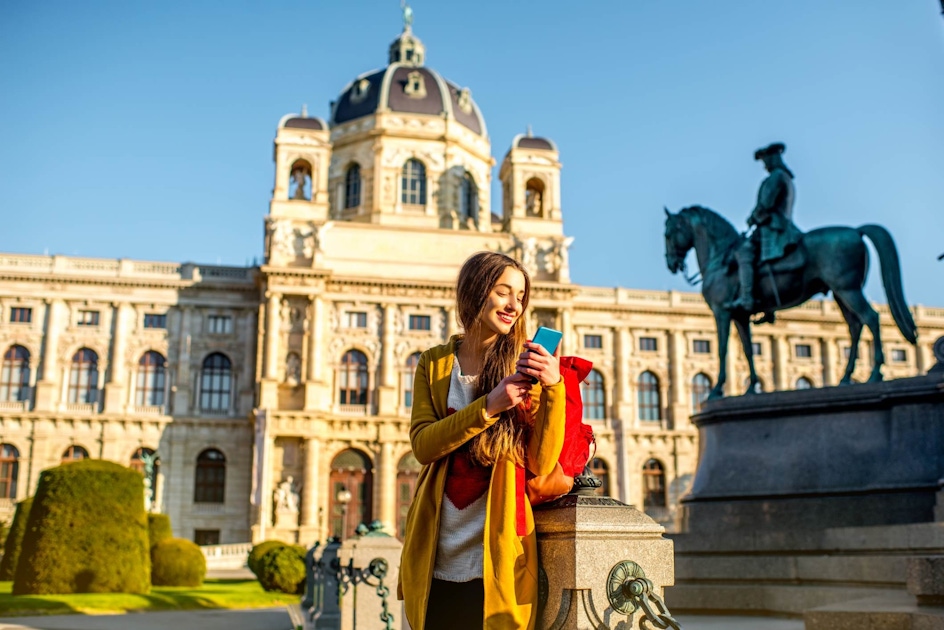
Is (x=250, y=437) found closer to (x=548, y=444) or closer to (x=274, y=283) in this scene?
(x=274, y=283)

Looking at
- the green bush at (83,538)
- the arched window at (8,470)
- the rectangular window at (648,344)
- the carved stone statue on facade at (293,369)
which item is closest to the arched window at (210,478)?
the carved stone statue on facade at (293,369)

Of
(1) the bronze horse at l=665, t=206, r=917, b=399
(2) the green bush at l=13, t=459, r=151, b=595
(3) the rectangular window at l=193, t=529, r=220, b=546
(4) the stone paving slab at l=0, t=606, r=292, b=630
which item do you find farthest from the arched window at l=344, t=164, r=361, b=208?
(1) the bronze horse at l=665, t=206, r=917, b=399

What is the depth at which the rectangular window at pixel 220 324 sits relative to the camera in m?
43.6

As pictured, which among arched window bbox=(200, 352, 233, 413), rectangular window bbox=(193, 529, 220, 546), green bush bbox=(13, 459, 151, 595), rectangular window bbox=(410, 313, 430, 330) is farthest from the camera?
rectangular window bbox=(410, 313, 430, 330)

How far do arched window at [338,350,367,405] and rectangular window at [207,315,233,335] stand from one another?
589cm

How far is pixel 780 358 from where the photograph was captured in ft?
160

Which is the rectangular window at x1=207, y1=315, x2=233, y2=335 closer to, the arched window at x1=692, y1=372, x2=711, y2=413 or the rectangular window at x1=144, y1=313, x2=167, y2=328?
the rectangular window at x1=144, y1=313, x2=167, y2=328

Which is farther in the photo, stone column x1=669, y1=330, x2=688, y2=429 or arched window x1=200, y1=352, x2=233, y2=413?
stone column x1=669, y1=330, x2=688, y2=429

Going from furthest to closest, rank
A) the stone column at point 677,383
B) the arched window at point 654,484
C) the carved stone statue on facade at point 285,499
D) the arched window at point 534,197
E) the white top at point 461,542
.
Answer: the arched window at point 534,197, the stone column at point 677,383, the arched window at point 654,484, the carved stone statue on facade at point 285,499, the white top at point 461,542

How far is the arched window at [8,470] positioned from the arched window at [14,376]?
2334mm

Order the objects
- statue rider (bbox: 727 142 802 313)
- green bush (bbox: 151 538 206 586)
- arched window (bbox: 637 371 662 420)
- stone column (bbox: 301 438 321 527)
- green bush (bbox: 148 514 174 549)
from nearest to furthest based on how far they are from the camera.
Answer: statue rider (bbox: 727 142 802 313) < green bush (bbox: 151 538 206 586) < green bush (bbox: 148 514 174 549) < stone column (bbox: 301 438 321 527) < arched window (bbox: 637 371 662 420)

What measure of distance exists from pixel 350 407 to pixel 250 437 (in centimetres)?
481

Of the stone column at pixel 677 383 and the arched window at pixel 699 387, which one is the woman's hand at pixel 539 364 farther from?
the arched window at pixel 699 387

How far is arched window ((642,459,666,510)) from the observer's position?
46125 mm
